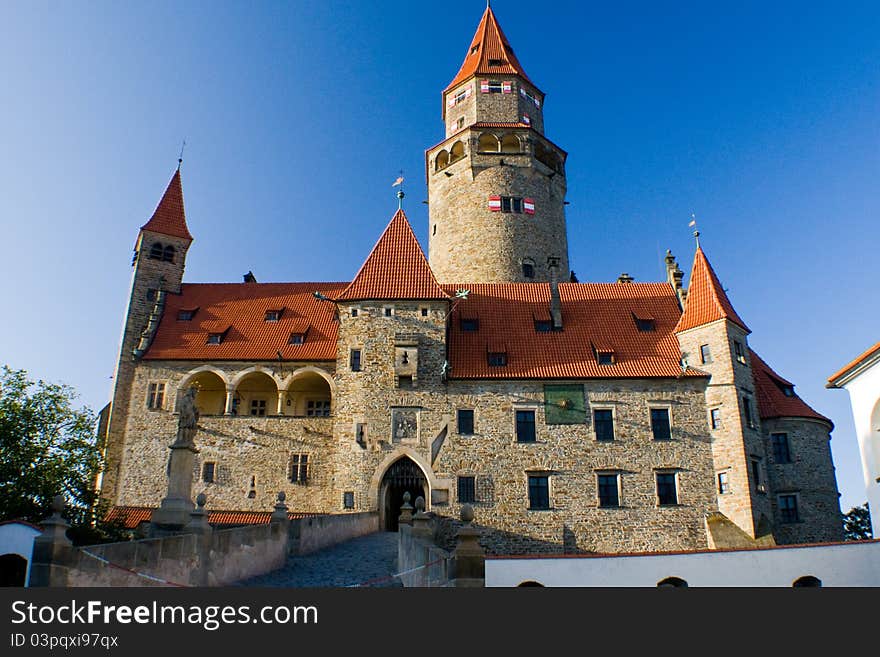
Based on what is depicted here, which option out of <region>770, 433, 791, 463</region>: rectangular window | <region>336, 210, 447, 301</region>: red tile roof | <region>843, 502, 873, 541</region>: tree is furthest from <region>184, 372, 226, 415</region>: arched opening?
<region>843, 502, 873, 541</region>: tree

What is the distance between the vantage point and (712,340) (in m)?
26.1

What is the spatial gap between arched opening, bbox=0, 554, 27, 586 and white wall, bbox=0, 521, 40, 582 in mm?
121

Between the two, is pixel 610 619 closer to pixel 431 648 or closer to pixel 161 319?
pixel 431 648

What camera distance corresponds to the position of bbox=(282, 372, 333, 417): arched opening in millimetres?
30266

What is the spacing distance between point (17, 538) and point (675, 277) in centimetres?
2536

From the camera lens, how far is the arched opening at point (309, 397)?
30.3m

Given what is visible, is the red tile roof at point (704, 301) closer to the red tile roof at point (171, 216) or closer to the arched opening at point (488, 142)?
the arched opening at point (488, 142)

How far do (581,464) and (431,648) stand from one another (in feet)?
62.9

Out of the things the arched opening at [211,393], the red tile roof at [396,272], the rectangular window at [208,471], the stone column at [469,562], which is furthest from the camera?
the arched opening at [211,393]

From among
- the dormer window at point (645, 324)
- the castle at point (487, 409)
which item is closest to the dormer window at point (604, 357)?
the castle at point (487, 409)

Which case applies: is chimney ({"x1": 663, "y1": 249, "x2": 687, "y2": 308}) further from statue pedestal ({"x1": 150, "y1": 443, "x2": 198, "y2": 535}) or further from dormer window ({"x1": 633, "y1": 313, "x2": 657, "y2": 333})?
statue pedestal ({"x1": 150, "y1": 443, "x2": 198, "y2": 535})

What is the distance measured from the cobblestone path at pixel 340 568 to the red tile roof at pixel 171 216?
19.7 m

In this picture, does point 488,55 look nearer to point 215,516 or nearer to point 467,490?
point 467,490

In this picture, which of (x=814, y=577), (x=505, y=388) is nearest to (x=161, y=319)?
(x=505, y=388)
